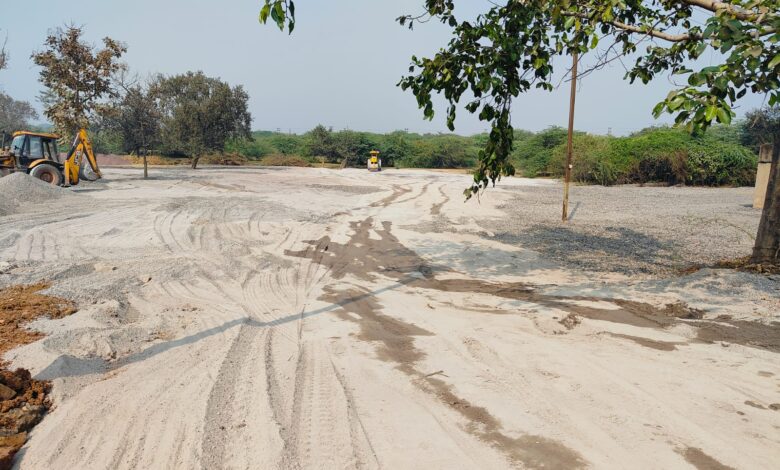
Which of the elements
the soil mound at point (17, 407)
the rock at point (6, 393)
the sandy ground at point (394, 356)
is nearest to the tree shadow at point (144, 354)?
the sandy ground at point (394, 356)

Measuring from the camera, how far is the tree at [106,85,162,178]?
31403 mm

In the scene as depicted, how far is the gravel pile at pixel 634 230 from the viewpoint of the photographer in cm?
995

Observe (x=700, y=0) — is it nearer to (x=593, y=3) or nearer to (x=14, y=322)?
(x=593, y=3)

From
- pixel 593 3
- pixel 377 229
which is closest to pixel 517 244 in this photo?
pixel 377 229

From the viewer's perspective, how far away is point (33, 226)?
11836 millimetres

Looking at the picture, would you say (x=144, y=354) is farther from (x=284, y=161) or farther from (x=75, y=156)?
(x=284, y=161)

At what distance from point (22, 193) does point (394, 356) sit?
1592 centimetres

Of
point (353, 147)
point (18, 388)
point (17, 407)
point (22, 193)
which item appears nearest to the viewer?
point (17, 407)

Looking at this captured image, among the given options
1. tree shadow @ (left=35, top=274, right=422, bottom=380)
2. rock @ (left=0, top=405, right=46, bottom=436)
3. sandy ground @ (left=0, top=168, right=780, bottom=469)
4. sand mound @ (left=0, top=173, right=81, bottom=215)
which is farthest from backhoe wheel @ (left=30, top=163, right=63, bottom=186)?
rock @ (left=0, top=405, right=46, bottom=436)

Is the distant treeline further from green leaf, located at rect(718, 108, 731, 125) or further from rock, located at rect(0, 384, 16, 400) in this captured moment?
rock, located at rect(0, 384, 16, 400)

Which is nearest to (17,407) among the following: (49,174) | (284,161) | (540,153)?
(49,174)

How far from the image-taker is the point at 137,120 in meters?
33.9

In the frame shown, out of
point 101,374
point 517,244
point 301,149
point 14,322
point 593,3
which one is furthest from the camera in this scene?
point 301,149

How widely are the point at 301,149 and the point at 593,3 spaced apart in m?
51.0
